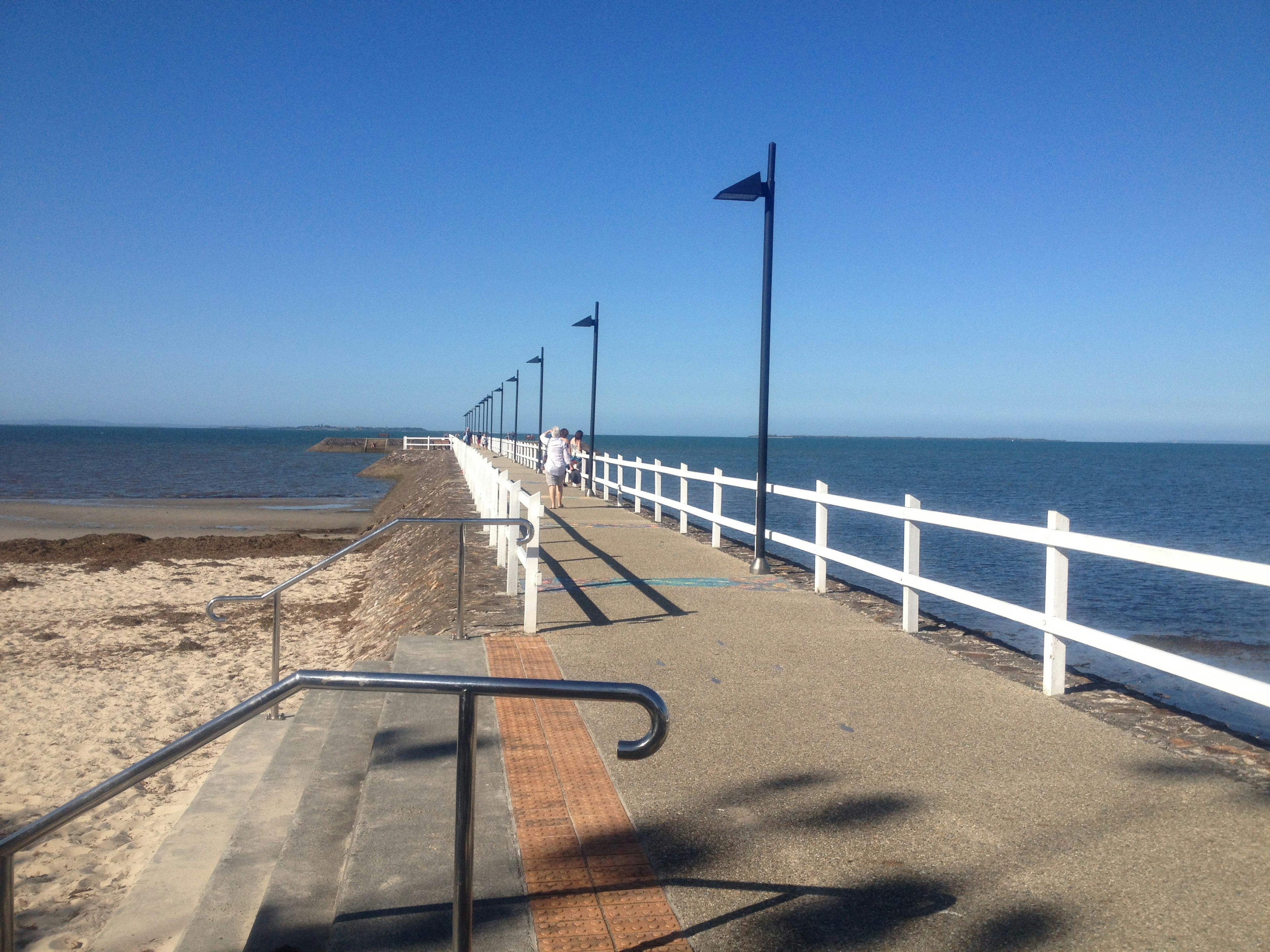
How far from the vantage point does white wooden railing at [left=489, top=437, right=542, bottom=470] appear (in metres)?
39.0

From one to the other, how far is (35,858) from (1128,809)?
19.6 ft

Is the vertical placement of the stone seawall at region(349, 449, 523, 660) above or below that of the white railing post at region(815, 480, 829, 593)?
below

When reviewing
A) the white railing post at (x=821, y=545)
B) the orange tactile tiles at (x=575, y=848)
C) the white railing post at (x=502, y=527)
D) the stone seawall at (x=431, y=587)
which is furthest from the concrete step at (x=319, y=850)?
the white railing post at (x=821, y=545)

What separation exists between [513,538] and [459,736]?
6505 mm

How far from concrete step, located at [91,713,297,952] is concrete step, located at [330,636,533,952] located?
1.03m

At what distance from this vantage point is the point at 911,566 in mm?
8453

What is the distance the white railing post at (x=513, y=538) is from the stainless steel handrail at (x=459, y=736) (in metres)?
6.05

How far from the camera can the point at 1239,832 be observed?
413 centimetres

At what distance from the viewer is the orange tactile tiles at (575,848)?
3.32m

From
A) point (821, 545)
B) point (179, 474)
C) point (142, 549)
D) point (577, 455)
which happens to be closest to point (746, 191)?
point (821, 545)

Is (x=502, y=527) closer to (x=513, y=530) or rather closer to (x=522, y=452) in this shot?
(x=513, y=530)

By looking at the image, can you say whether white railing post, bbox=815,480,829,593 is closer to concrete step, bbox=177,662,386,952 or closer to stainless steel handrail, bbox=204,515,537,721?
stainless steel handrail, bbox=204,515,537,721

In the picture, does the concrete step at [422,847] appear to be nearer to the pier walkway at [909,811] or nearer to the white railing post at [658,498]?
the pier walkway at [909,811]

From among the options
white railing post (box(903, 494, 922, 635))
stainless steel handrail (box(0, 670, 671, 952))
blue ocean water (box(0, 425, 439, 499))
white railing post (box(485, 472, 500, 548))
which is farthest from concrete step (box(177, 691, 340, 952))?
blue ocean water (box(0, 425, 439, 499))
